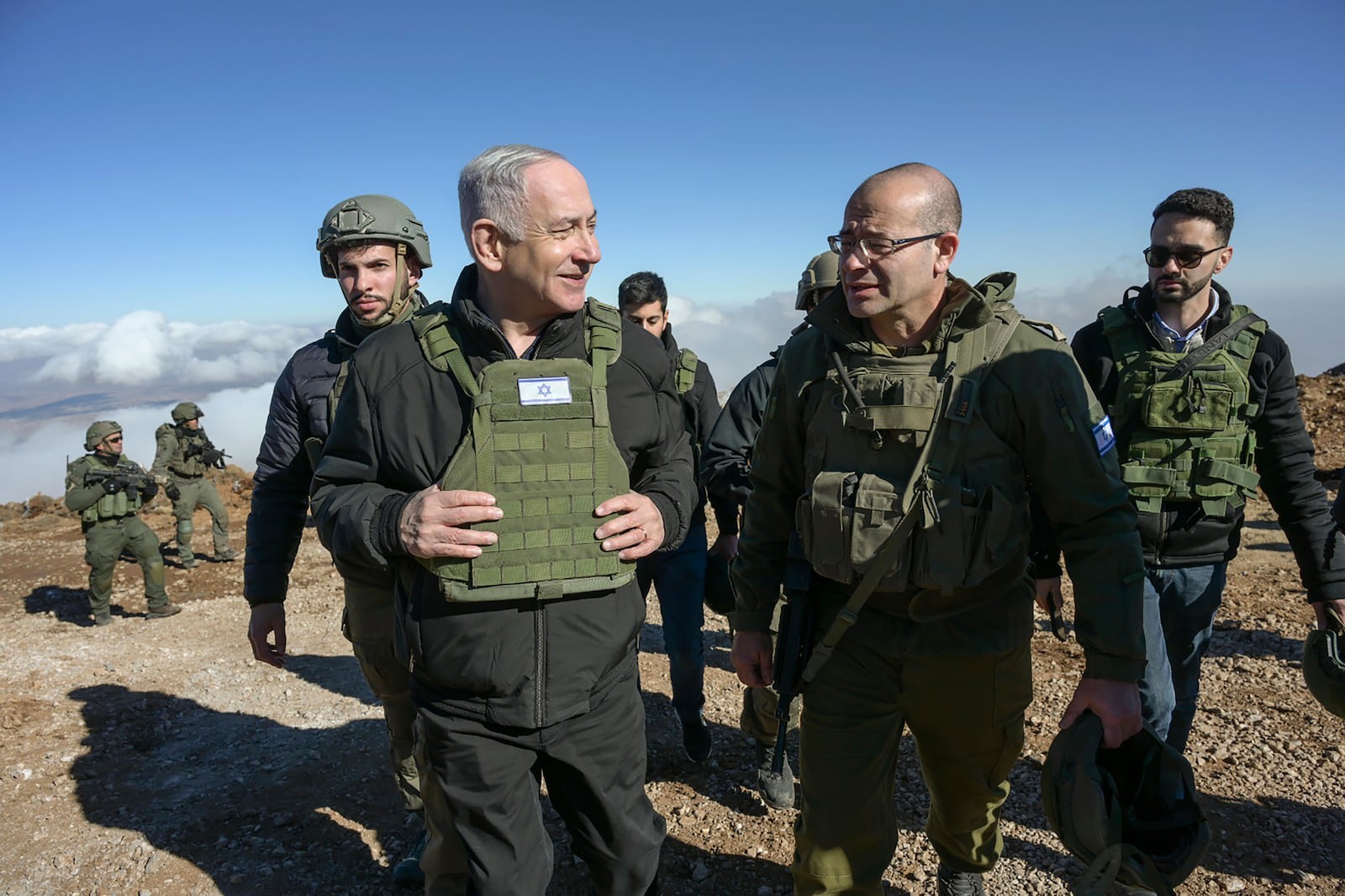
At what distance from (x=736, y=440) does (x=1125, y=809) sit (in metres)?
2.21

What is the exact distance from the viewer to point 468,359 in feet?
7.30

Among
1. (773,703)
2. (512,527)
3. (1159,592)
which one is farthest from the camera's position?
(773,703)

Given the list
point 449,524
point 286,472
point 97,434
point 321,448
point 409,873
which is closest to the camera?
point 449,524

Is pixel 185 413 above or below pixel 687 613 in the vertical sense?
above

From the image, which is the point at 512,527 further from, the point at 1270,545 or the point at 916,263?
the point at 1270,545

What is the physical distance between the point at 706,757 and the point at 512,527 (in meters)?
2.70

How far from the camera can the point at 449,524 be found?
200cm

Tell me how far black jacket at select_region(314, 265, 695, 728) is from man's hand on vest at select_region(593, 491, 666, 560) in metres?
0.07

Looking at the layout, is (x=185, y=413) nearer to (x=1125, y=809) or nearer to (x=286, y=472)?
(x=286, y=472)

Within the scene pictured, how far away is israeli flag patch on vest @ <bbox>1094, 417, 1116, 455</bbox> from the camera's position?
2.22 meters

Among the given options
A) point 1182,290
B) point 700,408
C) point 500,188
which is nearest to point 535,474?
point 500,188

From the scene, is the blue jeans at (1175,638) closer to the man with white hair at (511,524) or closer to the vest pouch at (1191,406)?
the vest pouch at (1191,406)

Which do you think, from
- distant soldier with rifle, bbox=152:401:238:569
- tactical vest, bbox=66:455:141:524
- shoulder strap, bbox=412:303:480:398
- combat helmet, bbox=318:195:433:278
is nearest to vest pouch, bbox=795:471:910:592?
shoulder strap, bbox=412:303:480:398

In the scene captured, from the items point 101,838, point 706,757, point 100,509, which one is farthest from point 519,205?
point 100,509
